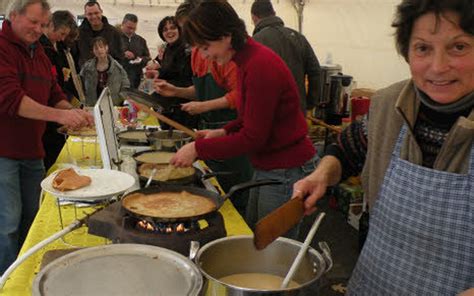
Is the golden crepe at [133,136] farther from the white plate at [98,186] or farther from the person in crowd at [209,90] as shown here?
the white plate at [98,186]

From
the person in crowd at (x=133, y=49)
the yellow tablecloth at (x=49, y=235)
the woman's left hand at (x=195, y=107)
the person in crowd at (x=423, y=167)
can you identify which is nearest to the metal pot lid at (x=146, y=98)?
the woman's left hand at (x=195, y=107)

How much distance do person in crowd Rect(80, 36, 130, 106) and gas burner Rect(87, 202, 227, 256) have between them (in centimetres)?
279

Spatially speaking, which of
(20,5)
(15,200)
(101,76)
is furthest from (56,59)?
(15,200)

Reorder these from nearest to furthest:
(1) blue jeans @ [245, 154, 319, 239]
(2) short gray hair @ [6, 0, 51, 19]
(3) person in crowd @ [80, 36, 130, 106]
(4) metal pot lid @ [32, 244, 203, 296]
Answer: (4) metal pot lid @ [32, 244, 203, 296], (1) blue jeans @ [245, 154, 319, 239], (2) short gray hair @ [6, 0, 51, 19], (3) person in crowd @ [80, 36, 130, 106]

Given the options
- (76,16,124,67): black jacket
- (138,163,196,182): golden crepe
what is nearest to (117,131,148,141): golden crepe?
(138,163,196,182): golden crepe

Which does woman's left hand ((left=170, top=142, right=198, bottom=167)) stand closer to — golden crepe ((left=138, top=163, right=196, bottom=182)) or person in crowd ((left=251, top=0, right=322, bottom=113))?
golden crepe ((left=138, top=163, right=196, bottom=182))

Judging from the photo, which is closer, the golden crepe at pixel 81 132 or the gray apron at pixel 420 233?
the gray apron at pixel 420 233

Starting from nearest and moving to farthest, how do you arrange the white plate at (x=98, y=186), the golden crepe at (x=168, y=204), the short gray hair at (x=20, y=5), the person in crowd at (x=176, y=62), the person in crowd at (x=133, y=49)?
the golden crepe at (x=168, y=204) → the white plate at (x=98, y=186) → the short gray hair at (x=20, y=5) → the person in crowd at (x=176, y=62) → the person in crowd at (x=133, y=49)

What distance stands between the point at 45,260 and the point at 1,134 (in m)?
1.41

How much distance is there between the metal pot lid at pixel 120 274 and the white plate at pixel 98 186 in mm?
471

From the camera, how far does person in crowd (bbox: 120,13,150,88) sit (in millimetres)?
5867

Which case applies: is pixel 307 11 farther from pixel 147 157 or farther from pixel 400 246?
pixel 400 246

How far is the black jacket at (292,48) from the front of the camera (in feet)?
11.0

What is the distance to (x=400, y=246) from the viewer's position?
1.07 m
